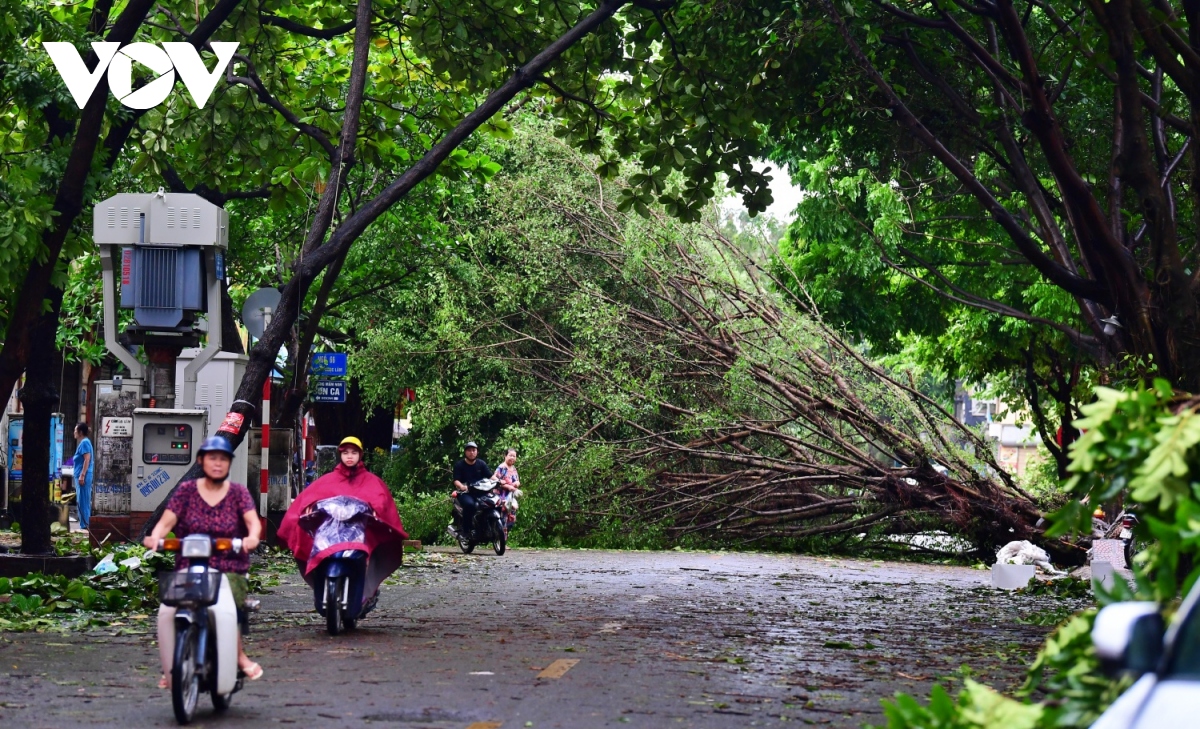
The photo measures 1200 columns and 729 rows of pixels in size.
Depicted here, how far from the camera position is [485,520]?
23328 millimetres

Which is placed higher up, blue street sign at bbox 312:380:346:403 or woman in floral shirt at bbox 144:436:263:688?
blue street sign at bbox 312:380:346:403

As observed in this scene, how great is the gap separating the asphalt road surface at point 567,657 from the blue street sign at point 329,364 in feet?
34.0

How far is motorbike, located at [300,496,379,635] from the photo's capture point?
1134 cm

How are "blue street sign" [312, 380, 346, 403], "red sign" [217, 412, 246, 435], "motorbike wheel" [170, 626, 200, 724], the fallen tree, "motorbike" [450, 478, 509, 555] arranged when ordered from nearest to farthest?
"motorbike wheel" [170, 626, 200, 724] < "red sign" [217, 412, 246, 435] < "motorbike" [450, 478, 509, 555] < the fallen tree < "blue street sign" [312, 380, 346, 403]

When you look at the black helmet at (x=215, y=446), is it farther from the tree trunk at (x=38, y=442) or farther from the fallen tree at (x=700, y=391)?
the fallen tree at (x=700, y=391)

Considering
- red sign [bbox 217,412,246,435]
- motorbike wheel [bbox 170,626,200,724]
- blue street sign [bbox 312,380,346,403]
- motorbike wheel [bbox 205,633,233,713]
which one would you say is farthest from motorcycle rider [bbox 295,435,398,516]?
blue street sign [bbox 312,380,346,403]

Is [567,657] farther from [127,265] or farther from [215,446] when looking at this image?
[127,265]

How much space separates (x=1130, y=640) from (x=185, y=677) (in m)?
5.00

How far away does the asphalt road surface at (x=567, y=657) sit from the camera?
781 centimetres

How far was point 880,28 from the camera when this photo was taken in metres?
14.3

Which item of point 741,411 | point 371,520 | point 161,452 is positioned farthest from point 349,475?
point 741,411

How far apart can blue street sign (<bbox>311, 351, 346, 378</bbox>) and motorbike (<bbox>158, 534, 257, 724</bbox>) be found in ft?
65.6

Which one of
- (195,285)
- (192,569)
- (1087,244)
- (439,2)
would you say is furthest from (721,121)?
(192,569)

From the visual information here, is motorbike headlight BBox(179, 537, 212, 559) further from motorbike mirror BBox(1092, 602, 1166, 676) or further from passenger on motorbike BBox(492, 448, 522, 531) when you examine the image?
passenger on motorbike BBox(492, 448, 522, 531)
